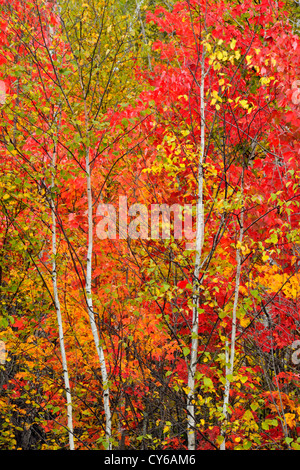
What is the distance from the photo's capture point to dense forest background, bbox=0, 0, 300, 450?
182 inches

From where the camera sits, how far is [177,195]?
6453 millimetres

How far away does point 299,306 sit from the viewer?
5312 millimetres

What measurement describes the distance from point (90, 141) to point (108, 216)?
1.98 metres

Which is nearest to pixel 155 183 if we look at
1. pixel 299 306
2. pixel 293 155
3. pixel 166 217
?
pixel 166 217

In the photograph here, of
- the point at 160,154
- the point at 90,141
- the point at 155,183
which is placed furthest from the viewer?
the point at 155,183

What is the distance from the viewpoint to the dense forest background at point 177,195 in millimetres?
4633

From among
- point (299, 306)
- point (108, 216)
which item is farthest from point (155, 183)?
point (299, 306)
